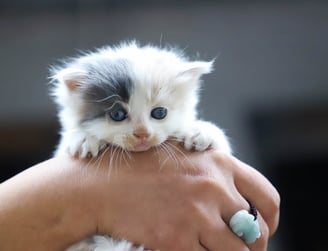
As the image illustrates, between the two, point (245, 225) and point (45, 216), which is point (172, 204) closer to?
point (245, 225)

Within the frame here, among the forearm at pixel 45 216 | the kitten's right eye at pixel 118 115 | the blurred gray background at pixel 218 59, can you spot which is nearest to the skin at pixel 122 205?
the forearm at pixel 45 216

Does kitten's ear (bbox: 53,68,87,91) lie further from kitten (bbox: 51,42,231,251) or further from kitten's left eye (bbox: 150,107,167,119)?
kitten's left eye (bbox: 150,107,167,119)

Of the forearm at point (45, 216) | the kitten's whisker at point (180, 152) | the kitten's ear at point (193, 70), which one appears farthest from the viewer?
the kitten's ear at point (193, 70)

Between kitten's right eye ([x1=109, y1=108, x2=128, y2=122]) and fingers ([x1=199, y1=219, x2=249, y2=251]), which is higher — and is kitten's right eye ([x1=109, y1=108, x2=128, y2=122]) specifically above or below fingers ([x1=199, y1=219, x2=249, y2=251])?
above

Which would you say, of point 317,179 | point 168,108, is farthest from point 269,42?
point 168,108

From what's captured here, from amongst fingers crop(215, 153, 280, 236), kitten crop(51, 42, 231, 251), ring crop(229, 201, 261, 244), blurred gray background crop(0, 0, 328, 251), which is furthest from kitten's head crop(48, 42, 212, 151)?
blurred gray background crop(0, 0, 328, 251)

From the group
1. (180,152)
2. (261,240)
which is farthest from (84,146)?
(261,240)

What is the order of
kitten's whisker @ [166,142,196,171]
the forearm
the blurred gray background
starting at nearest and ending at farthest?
the forearm
kitten's whisker @ [166,142,196,171]
the blurred gray background

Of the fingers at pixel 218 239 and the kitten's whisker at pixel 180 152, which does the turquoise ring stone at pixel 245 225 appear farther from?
the kitten's whisker at pixel 180 152
